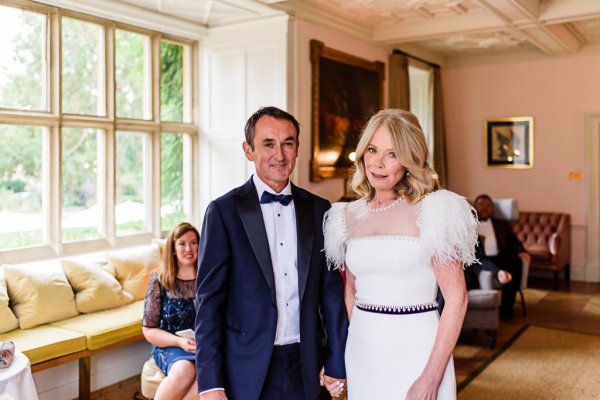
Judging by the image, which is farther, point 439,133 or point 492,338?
point 439,133

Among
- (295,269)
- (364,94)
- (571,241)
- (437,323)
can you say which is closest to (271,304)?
(295,269)

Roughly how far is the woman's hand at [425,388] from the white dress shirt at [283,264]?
0.41 meters

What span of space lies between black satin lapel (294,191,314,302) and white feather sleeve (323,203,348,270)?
6cm

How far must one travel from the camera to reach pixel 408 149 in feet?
6.06

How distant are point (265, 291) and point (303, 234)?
0.24m

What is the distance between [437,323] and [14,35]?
4.11 metres

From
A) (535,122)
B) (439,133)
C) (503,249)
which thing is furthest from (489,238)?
(535,122)

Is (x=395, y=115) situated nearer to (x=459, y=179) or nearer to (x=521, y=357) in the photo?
(x=521, y=357)

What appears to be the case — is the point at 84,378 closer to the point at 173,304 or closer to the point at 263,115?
the point at 173,304

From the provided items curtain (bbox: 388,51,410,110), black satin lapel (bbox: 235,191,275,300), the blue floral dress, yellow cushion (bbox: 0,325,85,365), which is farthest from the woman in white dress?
curtain (bbox: 388,51,410,110)

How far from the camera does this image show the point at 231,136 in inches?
231

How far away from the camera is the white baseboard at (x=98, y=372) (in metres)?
4.08

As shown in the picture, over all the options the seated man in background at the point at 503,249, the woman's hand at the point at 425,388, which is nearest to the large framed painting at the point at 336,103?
the seated man in background at the point at 503,249

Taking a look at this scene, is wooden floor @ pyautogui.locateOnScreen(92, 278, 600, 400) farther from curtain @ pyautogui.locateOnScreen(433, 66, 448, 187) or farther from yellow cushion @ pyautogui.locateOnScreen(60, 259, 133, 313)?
curtain @ pyautogui.locateOnScreen(433, 66, 448, 187)
